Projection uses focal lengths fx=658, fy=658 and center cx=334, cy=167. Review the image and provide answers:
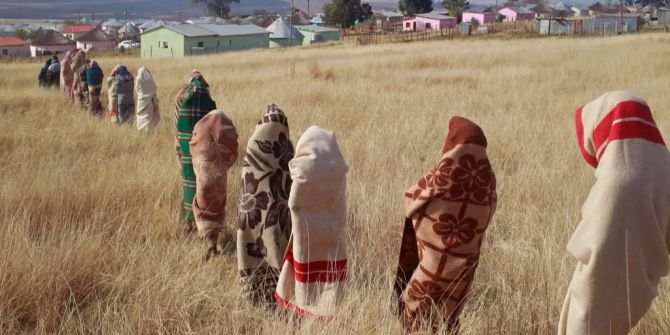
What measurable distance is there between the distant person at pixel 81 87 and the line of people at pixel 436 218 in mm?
6987

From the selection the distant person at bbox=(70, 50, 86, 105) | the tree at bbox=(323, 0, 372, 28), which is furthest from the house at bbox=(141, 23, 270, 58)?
the distant person at bbox=(70, 50, 86, 105)

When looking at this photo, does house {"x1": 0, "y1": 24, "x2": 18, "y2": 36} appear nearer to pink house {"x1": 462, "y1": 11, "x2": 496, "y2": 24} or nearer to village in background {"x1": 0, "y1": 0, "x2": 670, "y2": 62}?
village in background {"x1": 0, "y1": 0, "x2": 670, "y2": 62}

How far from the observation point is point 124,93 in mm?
8570

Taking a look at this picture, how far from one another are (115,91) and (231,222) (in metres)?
4.83

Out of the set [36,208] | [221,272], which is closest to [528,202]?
[221,272]

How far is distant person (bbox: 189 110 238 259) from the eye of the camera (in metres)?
3.72

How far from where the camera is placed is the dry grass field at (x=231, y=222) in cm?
299

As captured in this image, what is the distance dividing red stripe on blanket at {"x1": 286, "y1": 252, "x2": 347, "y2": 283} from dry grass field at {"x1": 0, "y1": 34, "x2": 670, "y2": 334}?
0.14m

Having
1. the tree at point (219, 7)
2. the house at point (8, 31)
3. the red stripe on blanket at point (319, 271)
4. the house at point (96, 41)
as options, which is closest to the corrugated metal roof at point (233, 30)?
the house at point (96, 41)

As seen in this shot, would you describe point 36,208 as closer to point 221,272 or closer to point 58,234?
point 58,234

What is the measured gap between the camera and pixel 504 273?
3461mm

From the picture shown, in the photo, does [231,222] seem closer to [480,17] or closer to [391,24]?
[391,24]

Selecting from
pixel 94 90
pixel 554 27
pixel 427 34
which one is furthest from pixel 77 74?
pixel 554 27

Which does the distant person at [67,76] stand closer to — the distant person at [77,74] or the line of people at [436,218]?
the distant person at [77,74]
